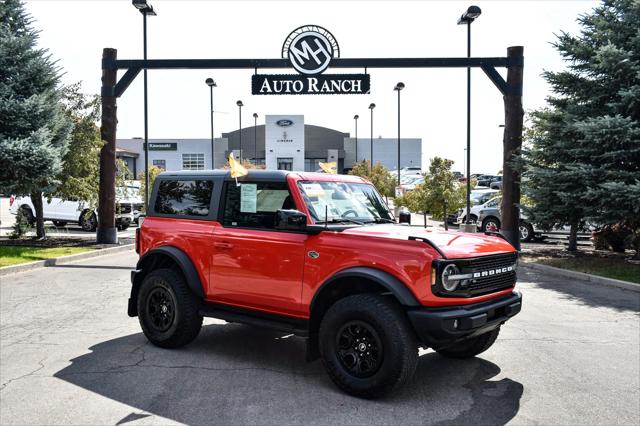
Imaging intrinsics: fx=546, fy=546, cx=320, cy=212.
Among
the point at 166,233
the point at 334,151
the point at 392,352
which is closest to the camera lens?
the point at 392,352

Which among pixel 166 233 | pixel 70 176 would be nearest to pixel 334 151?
pixel 70 176

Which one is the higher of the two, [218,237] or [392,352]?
[218,237]

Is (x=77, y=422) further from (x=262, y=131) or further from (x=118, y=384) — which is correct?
(x=262, y=131)

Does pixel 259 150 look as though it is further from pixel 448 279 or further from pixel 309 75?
pixel 448 279

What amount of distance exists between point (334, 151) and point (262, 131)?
38.5 feet

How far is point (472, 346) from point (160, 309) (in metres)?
3.56

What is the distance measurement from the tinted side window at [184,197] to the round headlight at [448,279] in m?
2.88

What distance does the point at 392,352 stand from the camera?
457 centimetres

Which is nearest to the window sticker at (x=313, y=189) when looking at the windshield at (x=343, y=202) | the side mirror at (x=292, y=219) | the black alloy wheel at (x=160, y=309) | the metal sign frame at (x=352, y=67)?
the windshield at (x=343, y=202)

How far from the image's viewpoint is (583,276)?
39.5 ft

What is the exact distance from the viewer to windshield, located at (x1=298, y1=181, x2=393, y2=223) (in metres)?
5.59

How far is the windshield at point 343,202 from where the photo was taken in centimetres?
559

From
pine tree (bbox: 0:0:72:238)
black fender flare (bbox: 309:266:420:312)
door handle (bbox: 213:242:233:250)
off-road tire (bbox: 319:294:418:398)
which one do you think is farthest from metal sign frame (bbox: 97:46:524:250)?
off-road tire (bbox: 319:294:418:398)

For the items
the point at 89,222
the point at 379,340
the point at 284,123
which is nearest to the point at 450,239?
the point at 379,340
